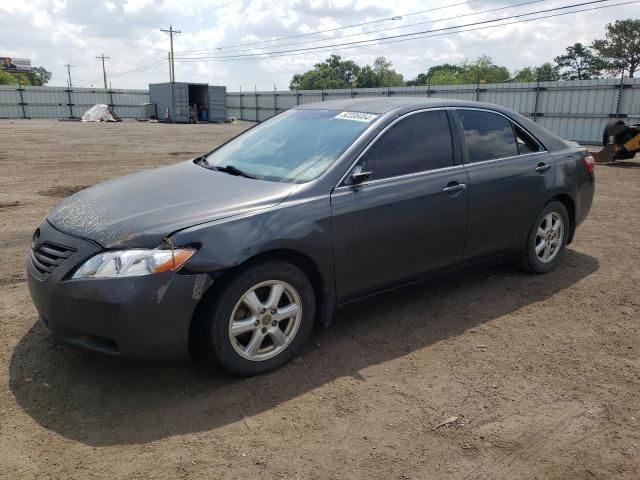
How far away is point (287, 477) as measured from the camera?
8.00 feet

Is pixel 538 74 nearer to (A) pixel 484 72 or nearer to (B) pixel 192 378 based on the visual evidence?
(A) pixel 484 72

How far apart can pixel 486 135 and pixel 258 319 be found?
2.62 m

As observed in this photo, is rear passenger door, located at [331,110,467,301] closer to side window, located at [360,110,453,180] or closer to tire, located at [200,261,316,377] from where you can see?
side window, located at [360,110,453,180]

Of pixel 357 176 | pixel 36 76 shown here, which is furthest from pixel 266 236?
pixel 36 76

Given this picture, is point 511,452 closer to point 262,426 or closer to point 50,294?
point 262,426

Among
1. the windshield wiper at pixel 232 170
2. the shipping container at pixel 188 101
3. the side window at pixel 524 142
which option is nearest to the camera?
the windshield wiper at pixel 232 170

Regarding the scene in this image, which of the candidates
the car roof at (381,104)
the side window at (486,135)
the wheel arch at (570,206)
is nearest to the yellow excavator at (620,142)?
the wheel arch at (570,206)

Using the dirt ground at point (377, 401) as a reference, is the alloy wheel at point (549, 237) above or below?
above

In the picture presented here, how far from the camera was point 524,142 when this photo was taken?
485 centimetres

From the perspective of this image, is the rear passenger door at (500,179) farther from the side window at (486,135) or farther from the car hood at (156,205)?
the car hood at (156,205)

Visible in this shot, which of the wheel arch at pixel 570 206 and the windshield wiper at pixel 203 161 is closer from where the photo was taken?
the windshield wiper at pixel 203 161

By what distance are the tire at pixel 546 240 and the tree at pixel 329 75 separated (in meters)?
93.0

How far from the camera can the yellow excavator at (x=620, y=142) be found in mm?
13359

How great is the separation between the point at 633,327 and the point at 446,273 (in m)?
1.44
